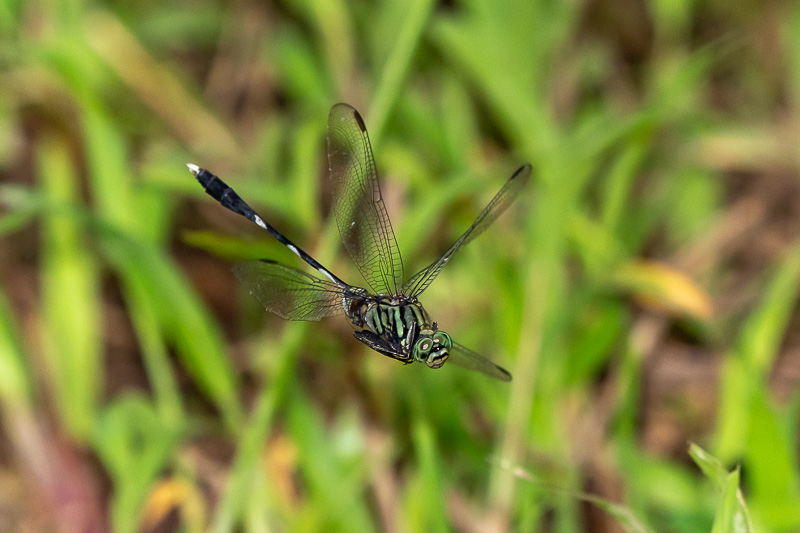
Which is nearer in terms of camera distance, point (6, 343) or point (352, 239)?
point (352, 239)

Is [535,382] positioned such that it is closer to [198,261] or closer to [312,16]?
[198,261]

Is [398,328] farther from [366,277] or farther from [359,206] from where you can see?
[359,206]

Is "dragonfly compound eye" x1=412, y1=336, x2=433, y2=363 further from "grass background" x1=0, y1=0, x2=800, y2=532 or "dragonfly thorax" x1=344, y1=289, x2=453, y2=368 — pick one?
"grass background" x1=0, y1=0, x2=800, y2=532

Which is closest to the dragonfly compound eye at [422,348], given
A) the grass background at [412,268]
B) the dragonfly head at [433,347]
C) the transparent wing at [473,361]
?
the dragonfly head at [433,347]

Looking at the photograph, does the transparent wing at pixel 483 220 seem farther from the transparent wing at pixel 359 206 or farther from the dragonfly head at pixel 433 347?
the dragonfly head at pixel 433 347

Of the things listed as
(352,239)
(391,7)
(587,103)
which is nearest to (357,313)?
(352,239)
